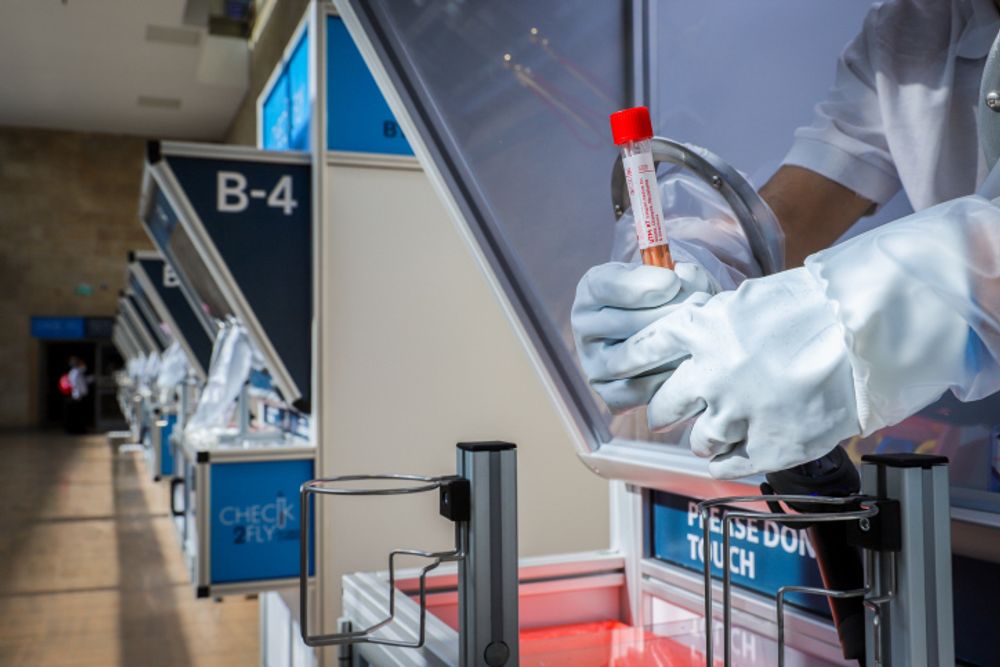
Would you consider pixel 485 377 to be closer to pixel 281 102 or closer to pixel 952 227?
pixel 281 102

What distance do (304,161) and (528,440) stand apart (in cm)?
147

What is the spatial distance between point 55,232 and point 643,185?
1718 centimetres

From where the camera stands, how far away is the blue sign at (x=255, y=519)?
364 cm

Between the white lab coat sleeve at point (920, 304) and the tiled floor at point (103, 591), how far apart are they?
397cm

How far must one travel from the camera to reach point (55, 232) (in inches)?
632

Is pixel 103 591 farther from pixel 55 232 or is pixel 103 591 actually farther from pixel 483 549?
pixel 55 232

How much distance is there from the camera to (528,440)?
3.87 meters

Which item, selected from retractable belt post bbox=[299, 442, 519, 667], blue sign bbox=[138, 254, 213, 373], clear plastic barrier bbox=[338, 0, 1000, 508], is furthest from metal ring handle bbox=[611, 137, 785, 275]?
blue sign bbox=[138, 254, 213, 373]

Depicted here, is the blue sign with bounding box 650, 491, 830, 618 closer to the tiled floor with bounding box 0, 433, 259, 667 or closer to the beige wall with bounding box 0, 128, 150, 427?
the tiled floor with bounding box 0, 433, 259, 667

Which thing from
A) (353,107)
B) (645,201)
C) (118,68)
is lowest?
(645,201)

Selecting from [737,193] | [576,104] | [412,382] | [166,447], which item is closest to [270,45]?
[412,382]

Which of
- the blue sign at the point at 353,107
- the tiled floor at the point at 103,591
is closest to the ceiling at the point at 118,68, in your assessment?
the tiled floor at the point at 103,591

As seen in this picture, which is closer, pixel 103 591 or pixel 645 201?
pixel 645 201

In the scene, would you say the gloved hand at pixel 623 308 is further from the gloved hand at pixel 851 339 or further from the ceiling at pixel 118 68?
the ceiling at pixel 118 68
